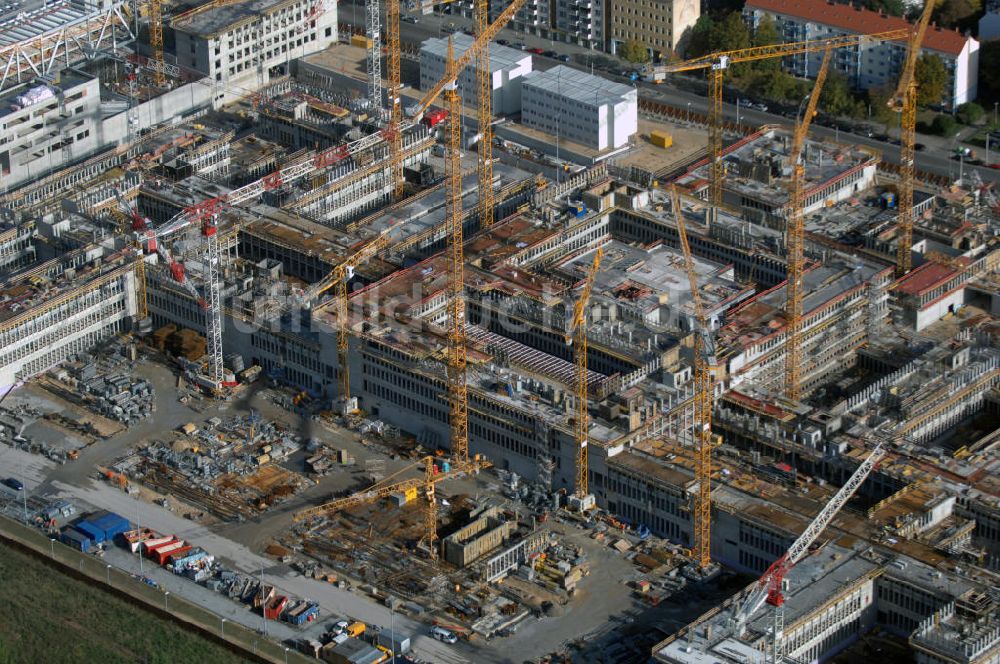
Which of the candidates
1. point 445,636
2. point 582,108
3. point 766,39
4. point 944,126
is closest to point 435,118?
point 582,108

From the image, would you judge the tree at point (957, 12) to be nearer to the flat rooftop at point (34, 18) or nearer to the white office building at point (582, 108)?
the white office building at point (582, 108)

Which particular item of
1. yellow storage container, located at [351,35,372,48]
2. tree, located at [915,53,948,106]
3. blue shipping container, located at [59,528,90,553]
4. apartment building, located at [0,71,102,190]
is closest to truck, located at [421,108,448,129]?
yellow storage container, located at [351,35,372,48]

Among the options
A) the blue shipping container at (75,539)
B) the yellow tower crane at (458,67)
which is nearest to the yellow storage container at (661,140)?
the yellow tower crane at (458,67)

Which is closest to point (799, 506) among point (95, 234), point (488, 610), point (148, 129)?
point (488, 610)

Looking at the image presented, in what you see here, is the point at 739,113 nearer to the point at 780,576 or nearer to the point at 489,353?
the point at 489,353

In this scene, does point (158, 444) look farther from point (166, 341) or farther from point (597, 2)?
point (597, 2)

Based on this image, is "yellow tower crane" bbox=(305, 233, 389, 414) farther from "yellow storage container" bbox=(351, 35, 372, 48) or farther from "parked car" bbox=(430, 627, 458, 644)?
"yellow storage container" bbox=(351, 35, 372, 48)
